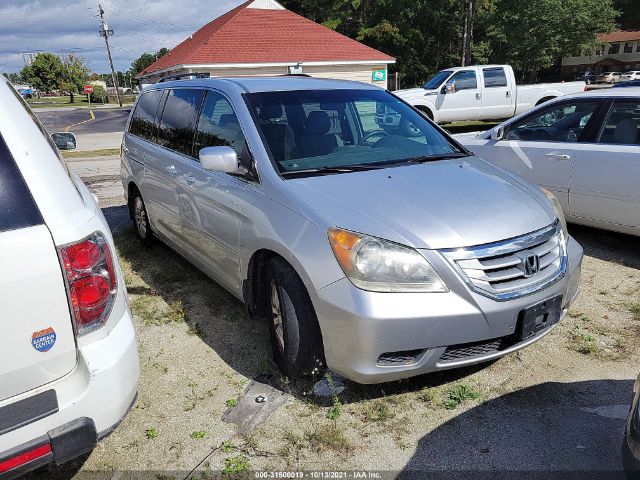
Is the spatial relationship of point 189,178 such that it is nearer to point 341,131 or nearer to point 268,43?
point 341,131

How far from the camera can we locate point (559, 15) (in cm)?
3572

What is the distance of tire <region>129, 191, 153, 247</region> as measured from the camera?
214 inches

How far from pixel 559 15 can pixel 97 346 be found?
4130cm

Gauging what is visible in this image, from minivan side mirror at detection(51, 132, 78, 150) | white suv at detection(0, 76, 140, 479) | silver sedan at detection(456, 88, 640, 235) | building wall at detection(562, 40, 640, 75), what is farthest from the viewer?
building wall at detection(562, 40, 640, 75)

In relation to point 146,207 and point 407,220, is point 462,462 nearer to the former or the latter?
point 407,220

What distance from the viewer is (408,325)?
247cm

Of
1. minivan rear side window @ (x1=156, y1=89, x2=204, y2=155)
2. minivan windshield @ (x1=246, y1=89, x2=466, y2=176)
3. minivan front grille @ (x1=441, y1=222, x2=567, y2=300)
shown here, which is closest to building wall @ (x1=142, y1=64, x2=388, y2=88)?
minivan rear side window @ (x1=156, y1=89, x2=204, y2=155)

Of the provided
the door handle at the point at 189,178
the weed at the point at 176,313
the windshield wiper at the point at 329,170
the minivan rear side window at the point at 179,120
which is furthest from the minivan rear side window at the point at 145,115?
the windshield wiper at the point at 329,170

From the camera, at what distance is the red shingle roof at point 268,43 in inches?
835

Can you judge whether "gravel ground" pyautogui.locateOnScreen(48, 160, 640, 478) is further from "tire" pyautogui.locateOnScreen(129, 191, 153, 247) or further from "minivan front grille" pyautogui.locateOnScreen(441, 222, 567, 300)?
"tire" pyautogui.locateOnScreen(129, 191, 153, 247)

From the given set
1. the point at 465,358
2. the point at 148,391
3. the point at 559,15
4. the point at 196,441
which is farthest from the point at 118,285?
the point at 559,15

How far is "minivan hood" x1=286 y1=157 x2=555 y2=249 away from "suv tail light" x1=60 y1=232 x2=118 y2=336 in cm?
113

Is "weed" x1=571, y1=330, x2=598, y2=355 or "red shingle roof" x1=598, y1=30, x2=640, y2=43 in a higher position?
"red shingle roof" x1=598, y1=30, x2=640, y2=43

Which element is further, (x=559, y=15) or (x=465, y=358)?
(x=559, y=15)
